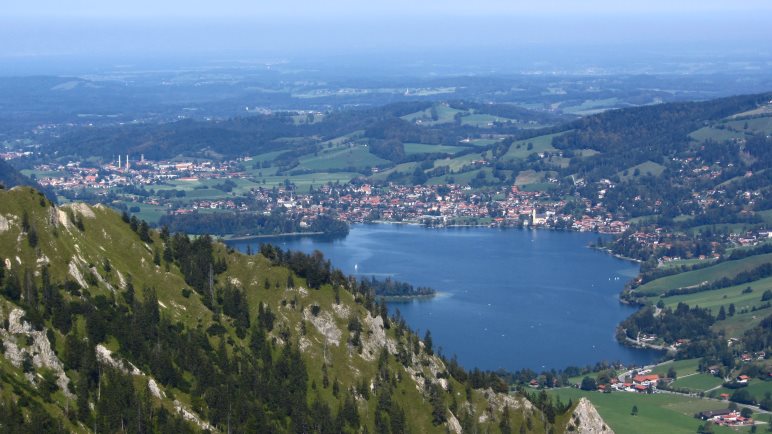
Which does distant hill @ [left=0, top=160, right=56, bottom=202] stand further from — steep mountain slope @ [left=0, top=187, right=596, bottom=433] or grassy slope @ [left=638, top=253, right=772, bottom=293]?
steep mountain slope @ [left=0, top=187, right=596, bottom=433]

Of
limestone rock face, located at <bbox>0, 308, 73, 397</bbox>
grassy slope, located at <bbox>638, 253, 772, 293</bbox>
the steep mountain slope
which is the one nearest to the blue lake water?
grassy slope, located at <bbox>638, 253, 772, 293</bbox>

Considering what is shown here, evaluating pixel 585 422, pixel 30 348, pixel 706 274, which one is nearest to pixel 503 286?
pixel 706 274

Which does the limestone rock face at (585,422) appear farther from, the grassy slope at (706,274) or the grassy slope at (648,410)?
the grassy slope at (706,274)

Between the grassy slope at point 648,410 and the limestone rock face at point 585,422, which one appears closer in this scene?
the limestone rock face at point 585,422

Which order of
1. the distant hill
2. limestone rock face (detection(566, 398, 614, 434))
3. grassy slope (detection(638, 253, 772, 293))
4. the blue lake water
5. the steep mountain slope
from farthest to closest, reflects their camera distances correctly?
the distant hill, grassy slope (detection(638, 253, 772, 293)), the blue lake water, limestone rock face (detection(566, 398, 614, 434)), the steep mountain slope

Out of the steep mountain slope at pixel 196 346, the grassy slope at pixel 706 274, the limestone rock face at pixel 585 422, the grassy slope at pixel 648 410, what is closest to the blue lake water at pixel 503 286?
the grassy slope at pixel 706 274

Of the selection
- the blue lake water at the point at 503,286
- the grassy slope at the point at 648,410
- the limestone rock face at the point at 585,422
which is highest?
the limestone rock face at the point at 585,422

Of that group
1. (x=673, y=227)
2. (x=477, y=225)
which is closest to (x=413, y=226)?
(x=477, y=225)
